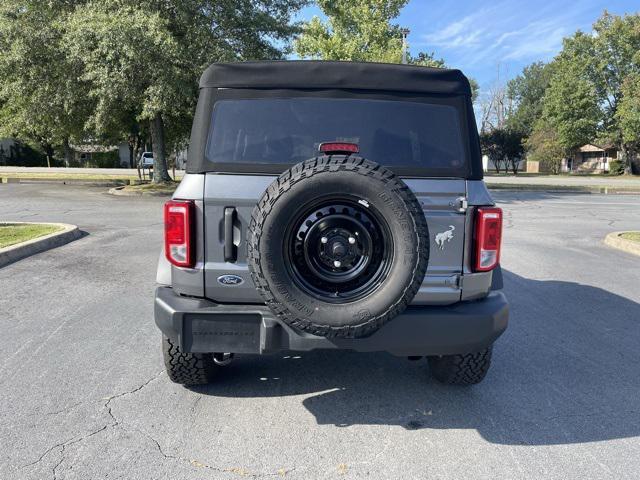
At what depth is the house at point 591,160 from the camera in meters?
60.2

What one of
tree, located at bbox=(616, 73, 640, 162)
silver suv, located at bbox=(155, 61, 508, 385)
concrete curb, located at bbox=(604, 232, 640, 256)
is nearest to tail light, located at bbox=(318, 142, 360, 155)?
silver suv, located at bbox=(155, 61, 508, 385)

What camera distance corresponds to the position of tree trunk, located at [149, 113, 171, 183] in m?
21.3

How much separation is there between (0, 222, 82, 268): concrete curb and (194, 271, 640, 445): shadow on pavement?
5.19 metres

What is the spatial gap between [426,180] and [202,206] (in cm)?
131

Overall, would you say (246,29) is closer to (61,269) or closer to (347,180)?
(61,269)

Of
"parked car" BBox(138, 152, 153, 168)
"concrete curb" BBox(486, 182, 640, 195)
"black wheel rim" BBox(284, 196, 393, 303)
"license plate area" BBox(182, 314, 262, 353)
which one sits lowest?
"concrete curb" BBox(486, 182, 640, 195)

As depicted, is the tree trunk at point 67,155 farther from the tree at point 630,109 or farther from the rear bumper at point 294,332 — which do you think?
the rear bumper at point 294,332

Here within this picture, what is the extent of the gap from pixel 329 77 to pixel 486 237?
4.43 ft

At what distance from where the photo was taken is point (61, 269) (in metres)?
7.27

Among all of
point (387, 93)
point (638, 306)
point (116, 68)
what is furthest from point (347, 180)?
point (116, 68)

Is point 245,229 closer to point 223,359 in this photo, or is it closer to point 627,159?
point 223,359

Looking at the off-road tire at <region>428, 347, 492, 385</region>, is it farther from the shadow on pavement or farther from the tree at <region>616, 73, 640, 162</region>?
the tree at <region>616, 73, 640, 162</region>

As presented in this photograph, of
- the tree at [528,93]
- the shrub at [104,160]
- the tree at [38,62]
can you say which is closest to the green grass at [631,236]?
the tree at [38,62]

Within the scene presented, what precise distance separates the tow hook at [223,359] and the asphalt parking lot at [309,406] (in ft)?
0.36
